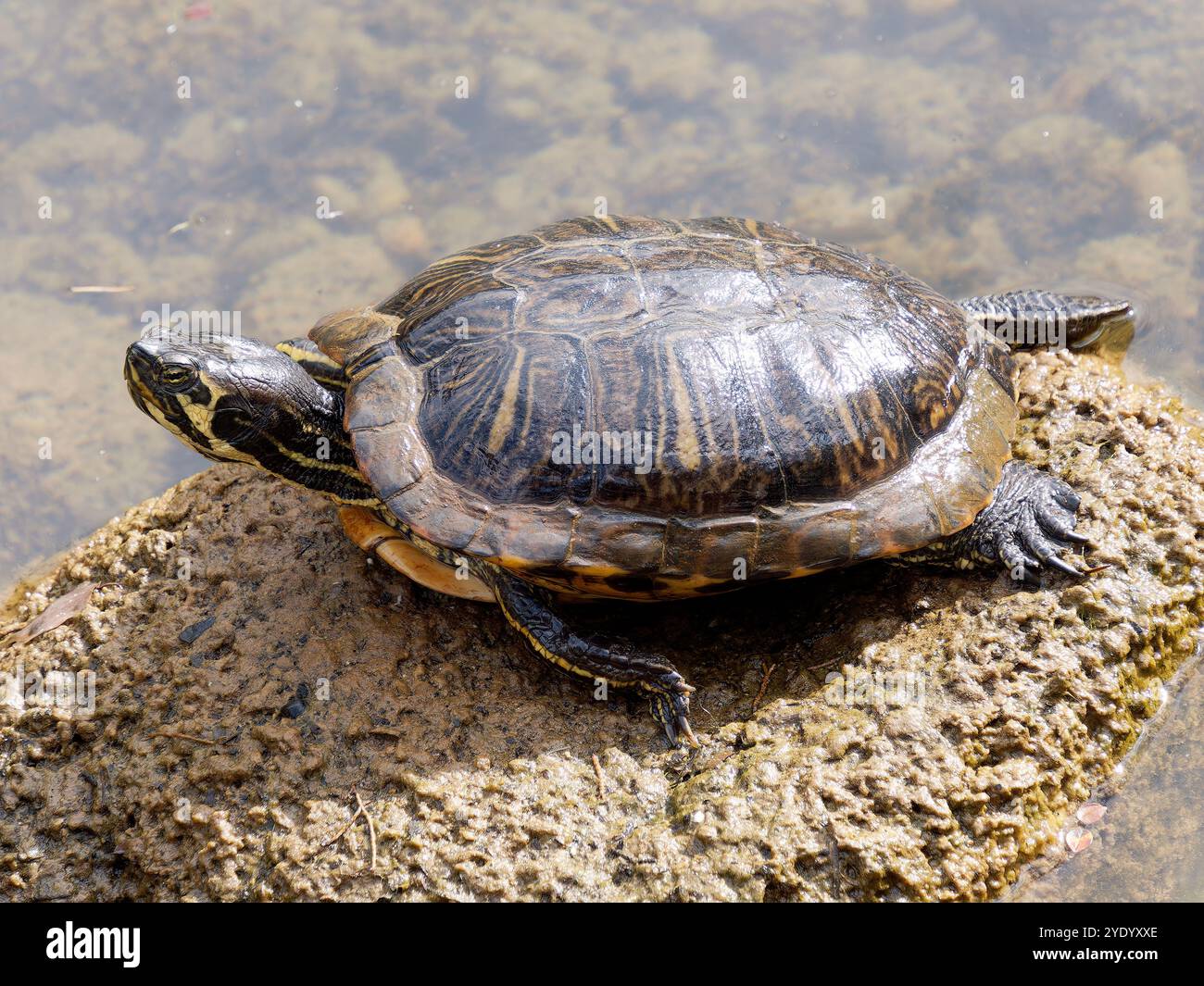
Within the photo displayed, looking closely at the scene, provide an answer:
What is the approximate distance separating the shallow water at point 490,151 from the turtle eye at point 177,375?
3.49 metres

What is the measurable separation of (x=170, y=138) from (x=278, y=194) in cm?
151

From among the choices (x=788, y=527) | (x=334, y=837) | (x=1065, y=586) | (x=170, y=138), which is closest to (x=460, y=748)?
(x=334, y=837)

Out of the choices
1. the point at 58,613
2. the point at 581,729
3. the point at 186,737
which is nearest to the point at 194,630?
the point at 186,737

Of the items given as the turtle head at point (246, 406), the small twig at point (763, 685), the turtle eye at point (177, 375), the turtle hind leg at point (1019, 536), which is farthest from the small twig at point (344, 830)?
the turtle hind leg at point (1019, 536)

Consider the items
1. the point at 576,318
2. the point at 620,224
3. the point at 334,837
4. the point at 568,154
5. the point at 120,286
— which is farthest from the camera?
the point at 568,154

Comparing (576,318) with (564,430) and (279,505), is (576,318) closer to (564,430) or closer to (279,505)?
(564,430)

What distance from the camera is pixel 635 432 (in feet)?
15.3

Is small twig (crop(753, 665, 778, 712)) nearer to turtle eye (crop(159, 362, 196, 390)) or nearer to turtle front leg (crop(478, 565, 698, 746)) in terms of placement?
turtle front leg (crop(478, 565, 698, 746))

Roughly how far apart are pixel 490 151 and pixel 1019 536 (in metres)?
6.98

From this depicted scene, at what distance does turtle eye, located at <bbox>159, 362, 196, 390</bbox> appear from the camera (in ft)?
15.9

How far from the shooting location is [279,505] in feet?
19.1

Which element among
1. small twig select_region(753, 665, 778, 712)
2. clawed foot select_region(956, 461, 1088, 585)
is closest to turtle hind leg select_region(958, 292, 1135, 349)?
clawed foot select_region(956, 461, 1088, 585)

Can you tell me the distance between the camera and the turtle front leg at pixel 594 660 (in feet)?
15.2

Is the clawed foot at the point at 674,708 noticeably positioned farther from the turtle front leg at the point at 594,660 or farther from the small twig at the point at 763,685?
the small twig at the point at 763,685
